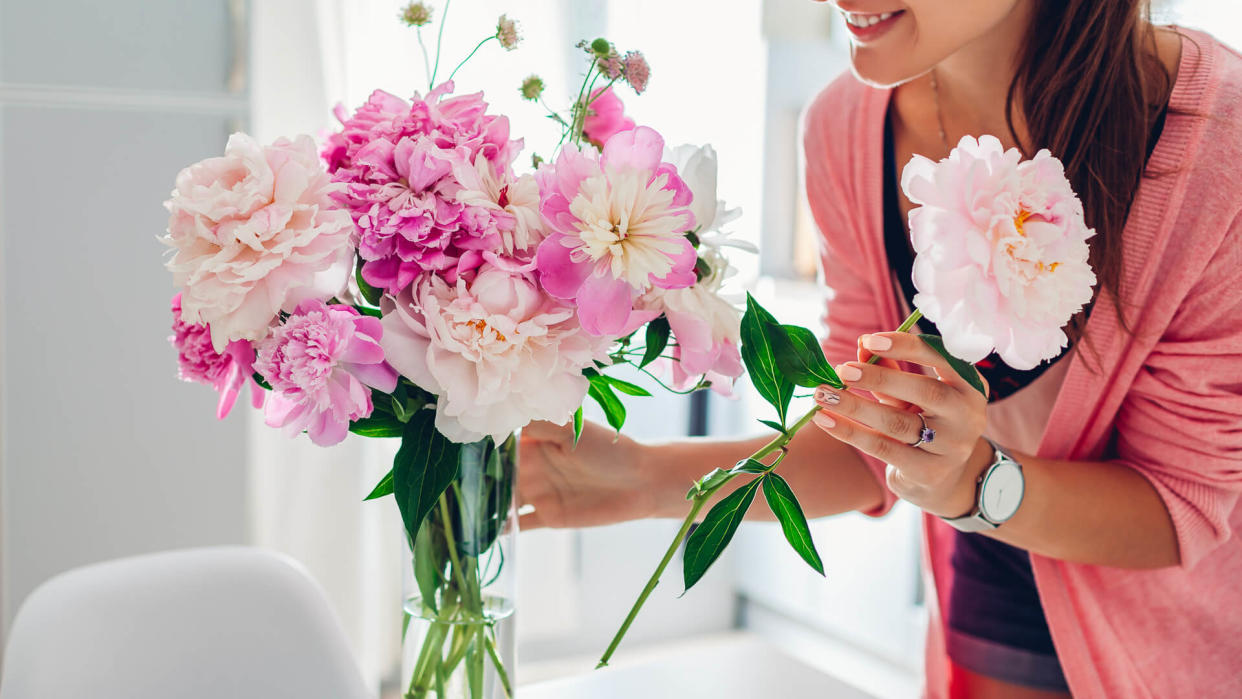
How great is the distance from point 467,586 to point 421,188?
25cm

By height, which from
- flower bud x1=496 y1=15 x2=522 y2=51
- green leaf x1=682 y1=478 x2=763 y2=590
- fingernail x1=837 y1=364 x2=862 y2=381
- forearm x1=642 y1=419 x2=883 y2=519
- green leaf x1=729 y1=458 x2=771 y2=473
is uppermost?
flower bud x1=496 y1=15 x2=522 y2=51

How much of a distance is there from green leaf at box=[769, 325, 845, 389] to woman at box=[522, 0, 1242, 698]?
0.18m

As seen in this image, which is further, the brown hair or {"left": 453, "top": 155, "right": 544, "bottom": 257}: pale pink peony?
the brown hair

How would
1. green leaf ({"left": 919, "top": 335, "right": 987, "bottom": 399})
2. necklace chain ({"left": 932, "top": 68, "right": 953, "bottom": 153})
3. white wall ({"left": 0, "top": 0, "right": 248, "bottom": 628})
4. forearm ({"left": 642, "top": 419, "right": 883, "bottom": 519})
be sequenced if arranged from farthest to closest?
white wall ({"left": 0, "top": 0, "right": 248, "bottom": 628})
necklace chain ({"left": 932, "top": 68, "right": 953, "bottom": 153})
forearm ({"left": 642, "top": 419, "right": 883, "bottom": 519})
green leaf ({"left": 919, "top": 335, "right": 987, "bottom": 399})

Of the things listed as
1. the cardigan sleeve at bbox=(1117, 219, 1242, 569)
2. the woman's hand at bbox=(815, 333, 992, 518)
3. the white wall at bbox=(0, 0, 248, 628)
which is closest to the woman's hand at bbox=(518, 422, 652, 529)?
the woman's hand at bbox=(815, 333, 992, 518)

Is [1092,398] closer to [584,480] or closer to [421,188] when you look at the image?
[584,480]

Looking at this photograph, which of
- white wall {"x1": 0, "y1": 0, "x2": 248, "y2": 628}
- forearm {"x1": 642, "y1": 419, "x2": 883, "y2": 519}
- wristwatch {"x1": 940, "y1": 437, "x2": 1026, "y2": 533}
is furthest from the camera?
white wall {"x1": 0, "y1": 0, "x2": 248, "y2": 628}

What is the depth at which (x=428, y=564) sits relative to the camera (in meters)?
0.66

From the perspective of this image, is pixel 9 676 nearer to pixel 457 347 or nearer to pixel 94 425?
pixel 457 347

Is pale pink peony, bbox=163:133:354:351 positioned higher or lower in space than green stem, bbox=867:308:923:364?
higher

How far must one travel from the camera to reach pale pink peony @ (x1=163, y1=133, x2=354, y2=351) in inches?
21.5

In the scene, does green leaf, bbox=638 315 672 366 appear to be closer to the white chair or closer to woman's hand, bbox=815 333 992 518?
woman's hand, bbox=815 333 992 518

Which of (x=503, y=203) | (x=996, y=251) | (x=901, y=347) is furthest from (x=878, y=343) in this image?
(x=503, y=203)

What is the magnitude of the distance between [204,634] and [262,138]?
1.31 m
